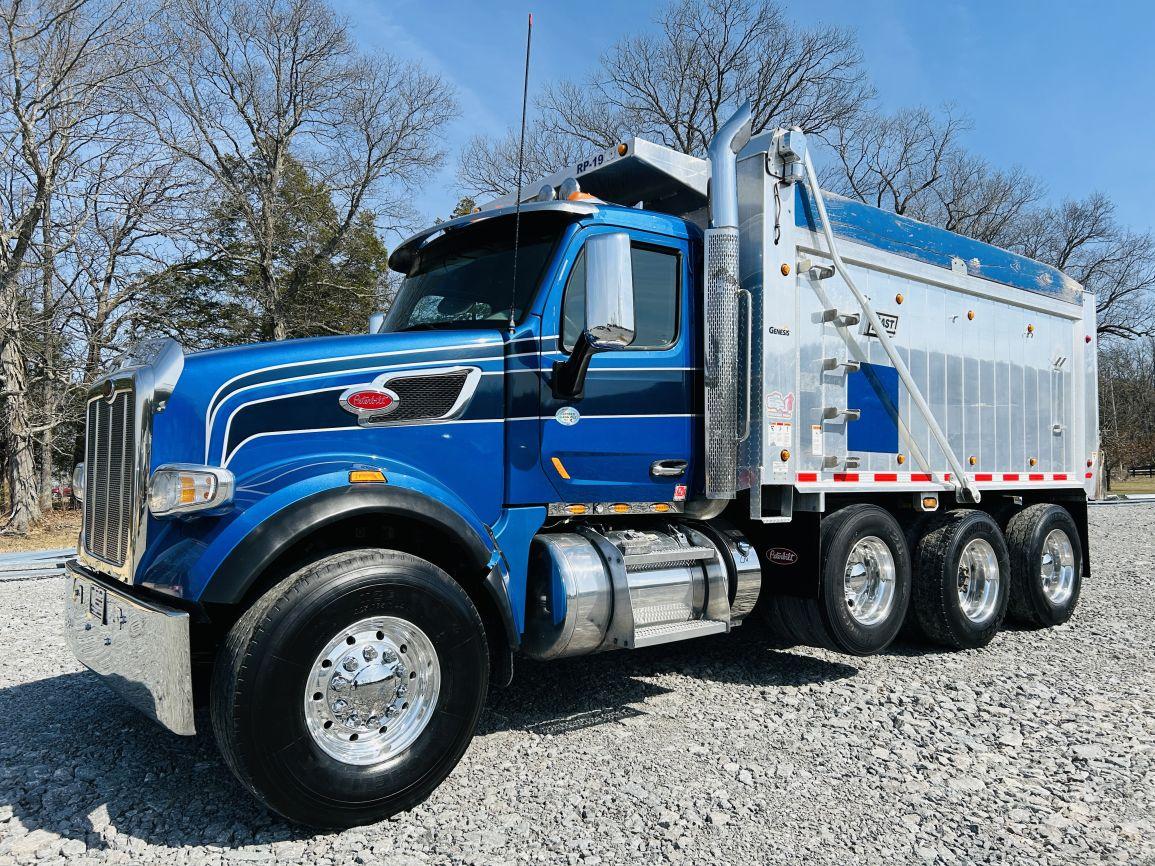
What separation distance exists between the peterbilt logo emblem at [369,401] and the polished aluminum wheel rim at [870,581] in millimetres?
3424

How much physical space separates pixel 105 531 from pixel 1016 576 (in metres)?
6.99

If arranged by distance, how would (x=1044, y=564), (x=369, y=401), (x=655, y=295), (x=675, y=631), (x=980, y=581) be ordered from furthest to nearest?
(x=1044, y=564), (x=980, y=581), (x=655, y=295), (x=675, y=631), (x=369, y=401)

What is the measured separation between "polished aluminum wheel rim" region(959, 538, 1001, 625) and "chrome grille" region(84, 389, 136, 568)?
19.6 ft

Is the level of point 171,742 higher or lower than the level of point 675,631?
lower

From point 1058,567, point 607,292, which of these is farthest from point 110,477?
point 1058,567

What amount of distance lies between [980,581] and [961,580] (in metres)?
0.34

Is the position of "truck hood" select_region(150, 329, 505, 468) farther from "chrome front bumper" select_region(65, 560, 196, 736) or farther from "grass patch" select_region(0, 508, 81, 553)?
"grass patch" select_region(0, 508, 81, 553)

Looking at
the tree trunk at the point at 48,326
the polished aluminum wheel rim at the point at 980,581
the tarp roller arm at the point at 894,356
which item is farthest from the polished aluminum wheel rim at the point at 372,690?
the tree trunk at the point at 48,326

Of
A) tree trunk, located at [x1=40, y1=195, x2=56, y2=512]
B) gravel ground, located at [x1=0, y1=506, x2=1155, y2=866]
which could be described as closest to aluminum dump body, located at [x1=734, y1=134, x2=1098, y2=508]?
gravel ground, located at [x1=0, y1=506, x2=1155, y2=866]

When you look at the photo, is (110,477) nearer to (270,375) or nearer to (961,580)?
(270,375)

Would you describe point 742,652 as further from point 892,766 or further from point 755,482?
point 892,766

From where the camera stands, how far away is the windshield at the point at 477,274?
4.77m

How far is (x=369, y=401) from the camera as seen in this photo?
13.4 feet

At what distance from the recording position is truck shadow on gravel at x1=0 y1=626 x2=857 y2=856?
11.8ft
